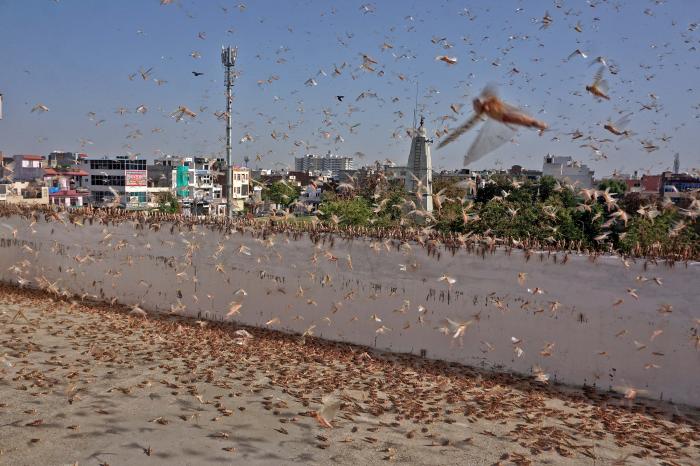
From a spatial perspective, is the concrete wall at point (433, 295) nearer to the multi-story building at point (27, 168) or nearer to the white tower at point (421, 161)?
the white tower at point (421, 161)

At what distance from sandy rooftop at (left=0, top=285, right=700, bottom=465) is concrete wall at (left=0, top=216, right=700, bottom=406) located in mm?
502

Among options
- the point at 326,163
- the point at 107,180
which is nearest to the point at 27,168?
the point at 107,180

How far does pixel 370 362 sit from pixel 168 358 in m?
3.98

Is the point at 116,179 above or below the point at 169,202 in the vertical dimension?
above

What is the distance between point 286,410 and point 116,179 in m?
59.2

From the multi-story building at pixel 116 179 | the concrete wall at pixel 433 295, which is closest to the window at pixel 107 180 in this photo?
the multi-story building at pixel 116 179

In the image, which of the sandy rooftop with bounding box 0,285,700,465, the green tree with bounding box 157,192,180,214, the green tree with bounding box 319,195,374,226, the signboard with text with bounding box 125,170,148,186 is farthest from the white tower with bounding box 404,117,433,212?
the signboard with text with bounding box 125,170,148,186

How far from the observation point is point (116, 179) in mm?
61312

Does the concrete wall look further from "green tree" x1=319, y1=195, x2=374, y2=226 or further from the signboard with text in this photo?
the signboard with text

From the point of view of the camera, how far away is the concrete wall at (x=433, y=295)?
32.2 feet

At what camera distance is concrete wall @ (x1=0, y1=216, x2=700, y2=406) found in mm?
9805

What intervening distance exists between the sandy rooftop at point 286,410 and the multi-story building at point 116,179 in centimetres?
5226

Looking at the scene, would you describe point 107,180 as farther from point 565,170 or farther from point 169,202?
point 565,170

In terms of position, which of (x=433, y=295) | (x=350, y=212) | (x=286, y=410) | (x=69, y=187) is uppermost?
(x=69, y=187)
